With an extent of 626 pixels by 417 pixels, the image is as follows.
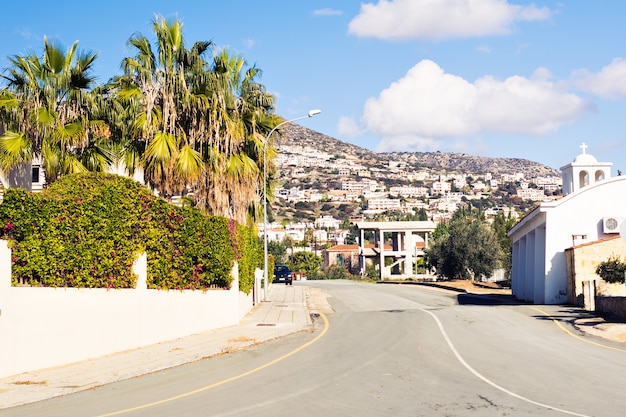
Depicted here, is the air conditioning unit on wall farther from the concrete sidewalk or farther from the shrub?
the concrete sidewalk

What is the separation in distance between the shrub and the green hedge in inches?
779

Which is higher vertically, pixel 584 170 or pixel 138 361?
pixel 584 170

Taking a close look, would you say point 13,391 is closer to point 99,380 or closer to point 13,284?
point 99,380

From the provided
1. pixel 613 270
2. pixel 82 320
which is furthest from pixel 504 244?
pixel 82 320

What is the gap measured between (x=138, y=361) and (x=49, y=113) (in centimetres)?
1082

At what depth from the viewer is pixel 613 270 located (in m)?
35.1

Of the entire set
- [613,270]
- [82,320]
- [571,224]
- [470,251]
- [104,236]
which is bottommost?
[82,320]

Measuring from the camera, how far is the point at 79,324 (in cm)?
1738

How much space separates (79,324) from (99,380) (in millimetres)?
3094

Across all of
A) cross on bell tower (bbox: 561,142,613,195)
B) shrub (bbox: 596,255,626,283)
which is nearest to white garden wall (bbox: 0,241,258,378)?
shrub (bbox: 596,255,626,283)

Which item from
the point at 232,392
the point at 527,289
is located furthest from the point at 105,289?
the point at 527,289

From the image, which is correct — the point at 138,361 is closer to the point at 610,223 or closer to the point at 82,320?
the point at 82,320

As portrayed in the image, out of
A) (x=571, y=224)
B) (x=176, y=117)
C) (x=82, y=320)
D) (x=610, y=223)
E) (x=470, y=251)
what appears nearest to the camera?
(x=82, y=320)

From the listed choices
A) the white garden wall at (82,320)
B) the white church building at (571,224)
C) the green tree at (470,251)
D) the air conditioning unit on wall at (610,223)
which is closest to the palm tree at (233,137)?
the white garden wall at (82,320)
